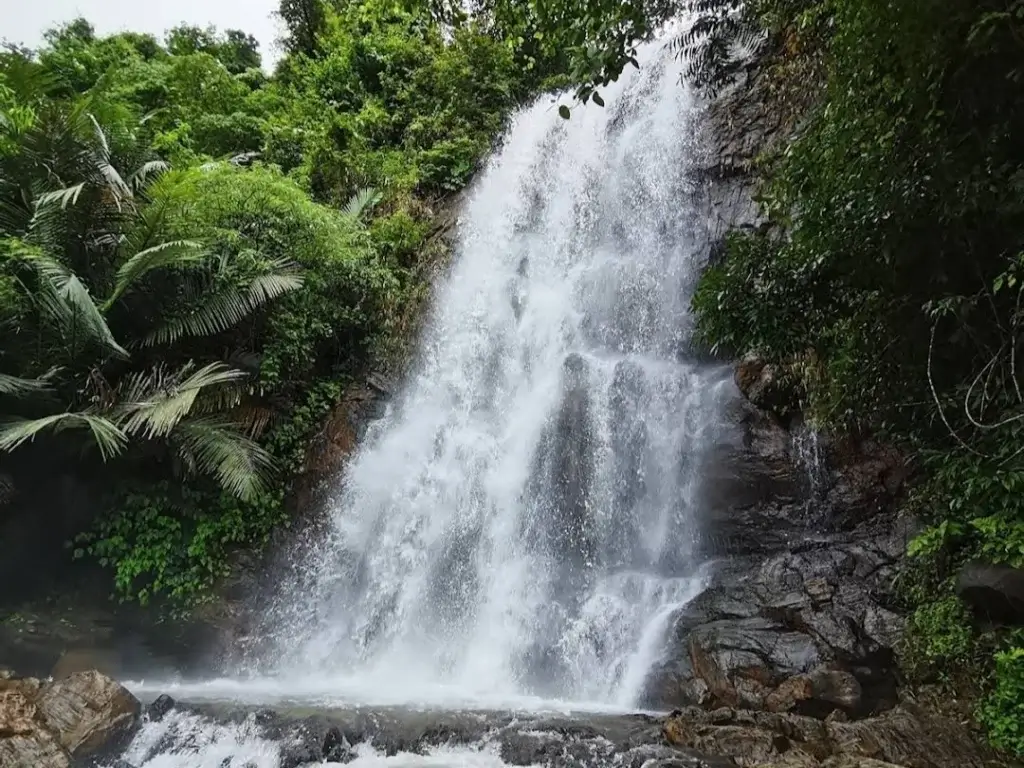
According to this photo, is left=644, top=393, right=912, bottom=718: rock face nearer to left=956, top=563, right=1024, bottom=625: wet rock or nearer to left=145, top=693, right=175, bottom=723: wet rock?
left=956, top=563, right=1024, bottom=625: wet rock

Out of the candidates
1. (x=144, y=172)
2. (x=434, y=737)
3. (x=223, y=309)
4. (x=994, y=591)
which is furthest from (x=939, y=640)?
(x=144, y=172)

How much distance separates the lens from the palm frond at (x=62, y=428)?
258 inches

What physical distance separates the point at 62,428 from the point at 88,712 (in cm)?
318

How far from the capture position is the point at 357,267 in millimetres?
10148

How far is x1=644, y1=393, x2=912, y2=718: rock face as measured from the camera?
5391 mm

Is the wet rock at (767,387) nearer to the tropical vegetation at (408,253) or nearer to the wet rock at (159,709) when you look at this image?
the tropical vegetation at (408,253)

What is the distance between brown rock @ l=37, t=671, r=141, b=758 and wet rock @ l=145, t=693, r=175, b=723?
90mm

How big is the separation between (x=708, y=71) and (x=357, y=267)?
570 cm

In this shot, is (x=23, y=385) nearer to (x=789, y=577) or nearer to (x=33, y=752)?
(x=33, y=752)

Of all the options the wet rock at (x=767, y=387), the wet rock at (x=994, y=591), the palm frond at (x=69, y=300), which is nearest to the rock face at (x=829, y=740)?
the wet rock at (x=994, y=591)

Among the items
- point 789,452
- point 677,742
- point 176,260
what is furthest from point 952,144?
point 176,260

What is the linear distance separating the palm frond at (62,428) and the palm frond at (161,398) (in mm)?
254

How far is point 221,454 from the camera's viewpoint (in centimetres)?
764

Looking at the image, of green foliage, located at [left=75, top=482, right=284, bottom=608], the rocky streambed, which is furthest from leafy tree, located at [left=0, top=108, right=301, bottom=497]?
the rocky streambed
